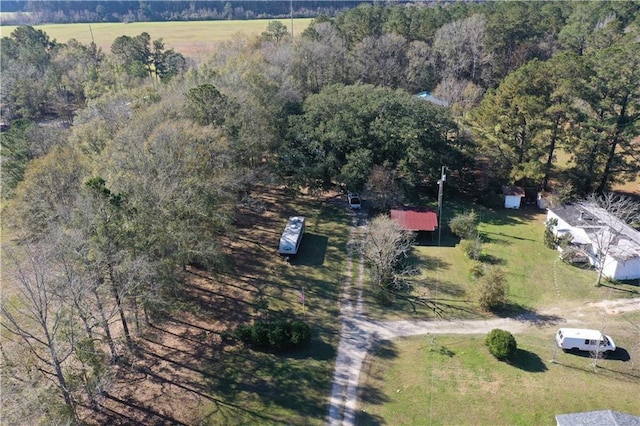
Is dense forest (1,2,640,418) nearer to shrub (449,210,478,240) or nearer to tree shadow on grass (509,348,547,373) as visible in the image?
shrub (449,210,478,240)

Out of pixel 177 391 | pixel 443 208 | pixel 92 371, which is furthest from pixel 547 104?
pixel 92 371

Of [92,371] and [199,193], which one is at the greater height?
[199,193]

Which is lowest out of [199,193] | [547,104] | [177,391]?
[177,391]

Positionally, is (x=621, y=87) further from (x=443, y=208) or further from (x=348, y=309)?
(x=348, y=309)

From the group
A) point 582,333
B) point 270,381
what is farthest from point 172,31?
point 582,333

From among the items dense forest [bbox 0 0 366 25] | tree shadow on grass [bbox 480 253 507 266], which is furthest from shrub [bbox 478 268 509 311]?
dense forest [bbox 0 0 366 25]

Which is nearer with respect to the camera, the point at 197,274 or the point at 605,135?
the point at 197,274
